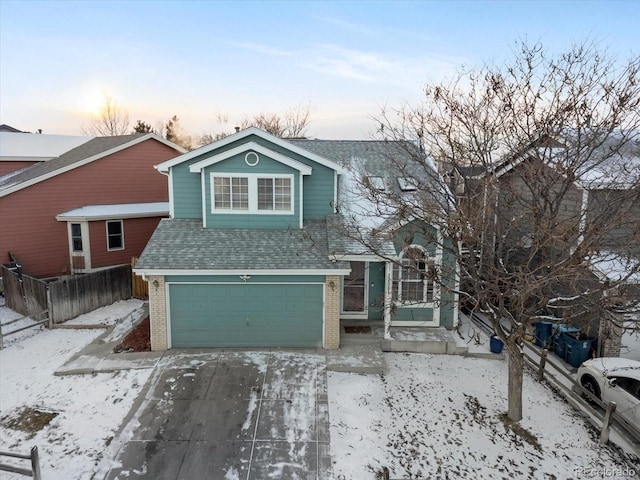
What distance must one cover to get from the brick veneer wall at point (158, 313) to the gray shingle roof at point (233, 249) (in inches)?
21.3

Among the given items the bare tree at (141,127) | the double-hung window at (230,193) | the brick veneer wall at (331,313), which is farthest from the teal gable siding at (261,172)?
the bare tree at (141,127)

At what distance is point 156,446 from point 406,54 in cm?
1396

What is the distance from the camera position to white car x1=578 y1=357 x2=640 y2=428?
898 centimetres

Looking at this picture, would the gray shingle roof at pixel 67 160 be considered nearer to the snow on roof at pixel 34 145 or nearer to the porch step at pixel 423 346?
the snow on roof at pixel 34 145

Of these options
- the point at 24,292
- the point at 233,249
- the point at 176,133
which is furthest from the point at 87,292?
the point at 176,133

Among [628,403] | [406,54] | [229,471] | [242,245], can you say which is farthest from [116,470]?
[406,54]

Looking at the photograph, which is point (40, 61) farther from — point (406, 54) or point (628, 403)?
point (628, 403)

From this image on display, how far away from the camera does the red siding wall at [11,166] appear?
22.0 m

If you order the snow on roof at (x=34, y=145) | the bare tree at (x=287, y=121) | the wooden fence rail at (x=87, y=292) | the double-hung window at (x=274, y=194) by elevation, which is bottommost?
the wooden fence rail at (x=87, y=292)

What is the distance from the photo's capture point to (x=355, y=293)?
1399cm

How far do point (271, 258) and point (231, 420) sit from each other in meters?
4.69

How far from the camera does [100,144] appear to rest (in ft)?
70.7

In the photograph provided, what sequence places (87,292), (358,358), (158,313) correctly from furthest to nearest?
1. (87,292)
2. (158,313)
3. (358,358)

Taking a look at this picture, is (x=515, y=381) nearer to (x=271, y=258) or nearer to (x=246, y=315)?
(x=271, y=258)
